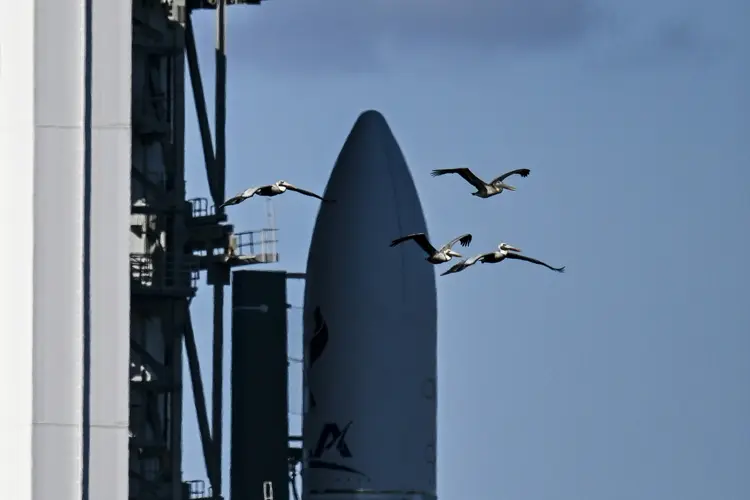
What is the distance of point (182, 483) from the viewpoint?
77.9 meters

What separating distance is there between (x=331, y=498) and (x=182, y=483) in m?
9.66

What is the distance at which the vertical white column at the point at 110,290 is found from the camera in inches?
1348

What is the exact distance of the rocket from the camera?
229 ft

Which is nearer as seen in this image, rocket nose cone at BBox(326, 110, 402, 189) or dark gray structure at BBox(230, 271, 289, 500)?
rocket nose cone at BBox(326, 110, 402, 189)

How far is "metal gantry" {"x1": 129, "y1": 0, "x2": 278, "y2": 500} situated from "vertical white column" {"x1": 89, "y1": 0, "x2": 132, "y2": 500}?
40.9 metres

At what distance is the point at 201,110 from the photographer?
8275 centimetres

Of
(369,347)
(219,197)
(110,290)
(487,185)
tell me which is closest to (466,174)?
(487,185)

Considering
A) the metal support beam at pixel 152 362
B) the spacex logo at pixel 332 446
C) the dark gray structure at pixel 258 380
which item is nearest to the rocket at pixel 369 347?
the spacex logo at pixel 332 446

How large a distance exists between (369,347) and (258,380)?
9.10 metres

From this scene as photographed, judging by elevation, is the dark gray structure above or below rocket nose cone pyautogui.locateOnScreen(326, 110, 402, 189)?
below
